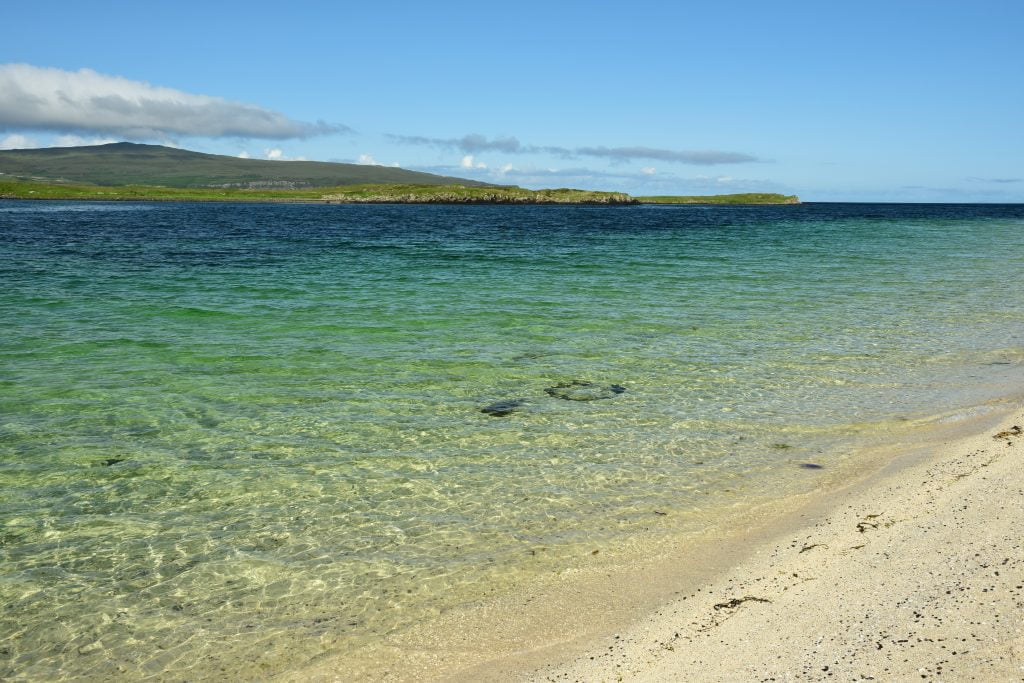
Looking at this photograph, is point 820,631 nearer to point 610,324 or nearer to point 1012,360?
point 1012,360

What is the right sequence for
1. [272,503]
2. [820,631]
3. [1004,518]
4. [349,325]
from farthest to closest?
1. [349,325]
2. [272,503]
3. [1004,518]
4. [820,631]

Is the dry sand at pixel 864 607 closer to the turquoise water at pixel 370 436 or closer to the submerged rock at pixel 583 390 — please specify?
the turquoise water at pixel 370 436

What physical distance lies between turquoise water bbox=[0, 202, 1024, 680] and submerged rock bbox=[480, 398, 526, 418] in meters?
0.25

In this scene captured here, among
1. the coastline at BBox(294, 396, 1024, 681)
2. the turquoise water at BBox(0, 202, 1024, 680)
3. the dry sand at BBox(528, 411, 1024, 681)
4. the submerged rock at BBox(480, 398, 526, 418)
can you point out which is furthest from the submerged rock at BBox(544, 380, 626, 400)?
the dry sand at BBox(528, 411, 1024, 681)

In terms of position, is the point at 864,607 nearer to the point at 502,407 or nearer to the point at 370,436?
the point at 370,436

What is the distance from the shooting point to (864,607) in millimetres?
5766

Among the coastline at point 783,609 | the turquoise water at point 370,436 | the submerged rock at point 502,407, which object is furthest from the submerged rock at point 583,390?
the coastline at point 783,609

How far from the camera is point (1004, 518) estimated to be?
7055 mm

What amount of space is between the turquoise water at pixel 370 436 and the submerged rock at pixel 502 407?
248mm

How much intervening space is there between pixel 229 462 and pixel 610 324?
1343cm

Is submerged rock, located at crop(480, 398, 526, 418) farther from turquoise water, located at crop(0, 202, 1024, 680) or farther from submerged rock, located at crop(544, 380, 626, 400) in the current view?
submerged rock, located at crop(544, 380, 626, 400)

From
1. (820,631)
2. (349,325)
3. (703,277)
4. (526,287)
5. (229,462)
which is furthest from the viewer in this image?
(703,277)

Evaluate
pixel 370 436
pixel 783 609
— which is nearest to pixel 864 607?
pixel 783 609

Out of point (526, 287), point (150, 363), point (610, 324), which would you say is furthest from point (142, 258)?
point (610, 324)
